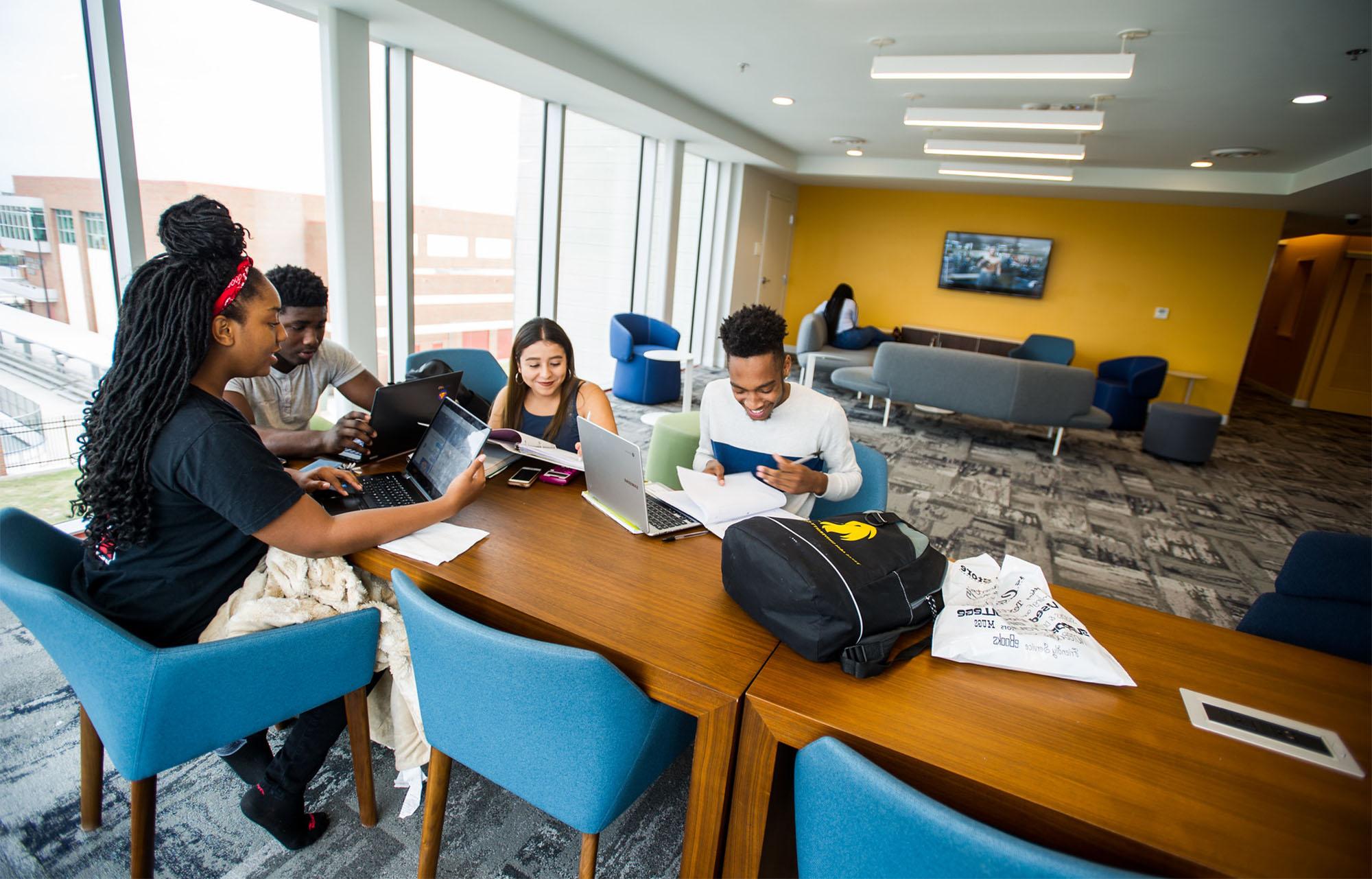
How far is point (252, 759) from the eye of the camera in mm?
1688

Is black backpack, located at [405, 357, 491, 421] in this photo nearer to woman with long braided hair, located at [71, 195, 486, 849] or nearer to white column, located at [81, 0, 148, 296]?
woman with long braided hair, located at [71, 195, 486, 849]

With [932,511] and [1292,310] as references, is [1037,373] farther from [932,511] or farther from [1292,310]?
[1292,310]

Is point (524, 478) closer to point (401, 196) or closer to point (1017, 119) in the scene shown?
point (401, 196)

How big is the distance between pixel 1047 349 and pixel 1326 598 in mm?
7686

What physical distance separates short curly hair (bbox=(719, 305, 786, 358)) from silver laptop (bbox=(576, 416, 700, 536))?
1.80ft

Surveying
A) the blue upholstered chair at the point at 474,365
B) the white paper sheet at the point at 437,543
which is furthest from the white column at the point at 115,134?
the white paper sheet at the point at 437,543

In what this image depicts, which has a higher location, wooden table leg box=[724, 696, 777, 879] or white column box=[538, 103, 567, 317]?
white column box=[538, 103, 567, 317]

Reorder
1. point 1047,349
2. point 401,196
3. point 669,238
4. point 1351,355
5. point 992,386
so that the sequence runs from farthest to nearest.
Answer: point 1351,355
point 1047,349
point 669,238
point 992,386
point 401,196

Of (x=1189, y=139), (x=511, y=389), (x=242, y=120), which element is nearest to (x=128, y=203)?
(x=242, y=120)

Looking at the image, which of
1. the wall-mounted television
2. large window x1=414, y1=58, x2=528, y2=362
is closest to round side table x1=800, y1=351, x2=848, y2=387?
the wall-mounted television

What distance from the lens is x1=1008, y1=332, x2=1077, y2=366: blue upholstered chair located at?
8258 mm

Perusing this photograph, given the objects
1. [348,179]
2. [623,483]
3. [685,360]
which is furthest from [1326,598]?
[685,360]

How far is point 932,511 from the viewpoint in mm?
4246

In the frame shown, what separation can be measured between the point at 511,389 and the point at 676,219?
5051 millimetres
